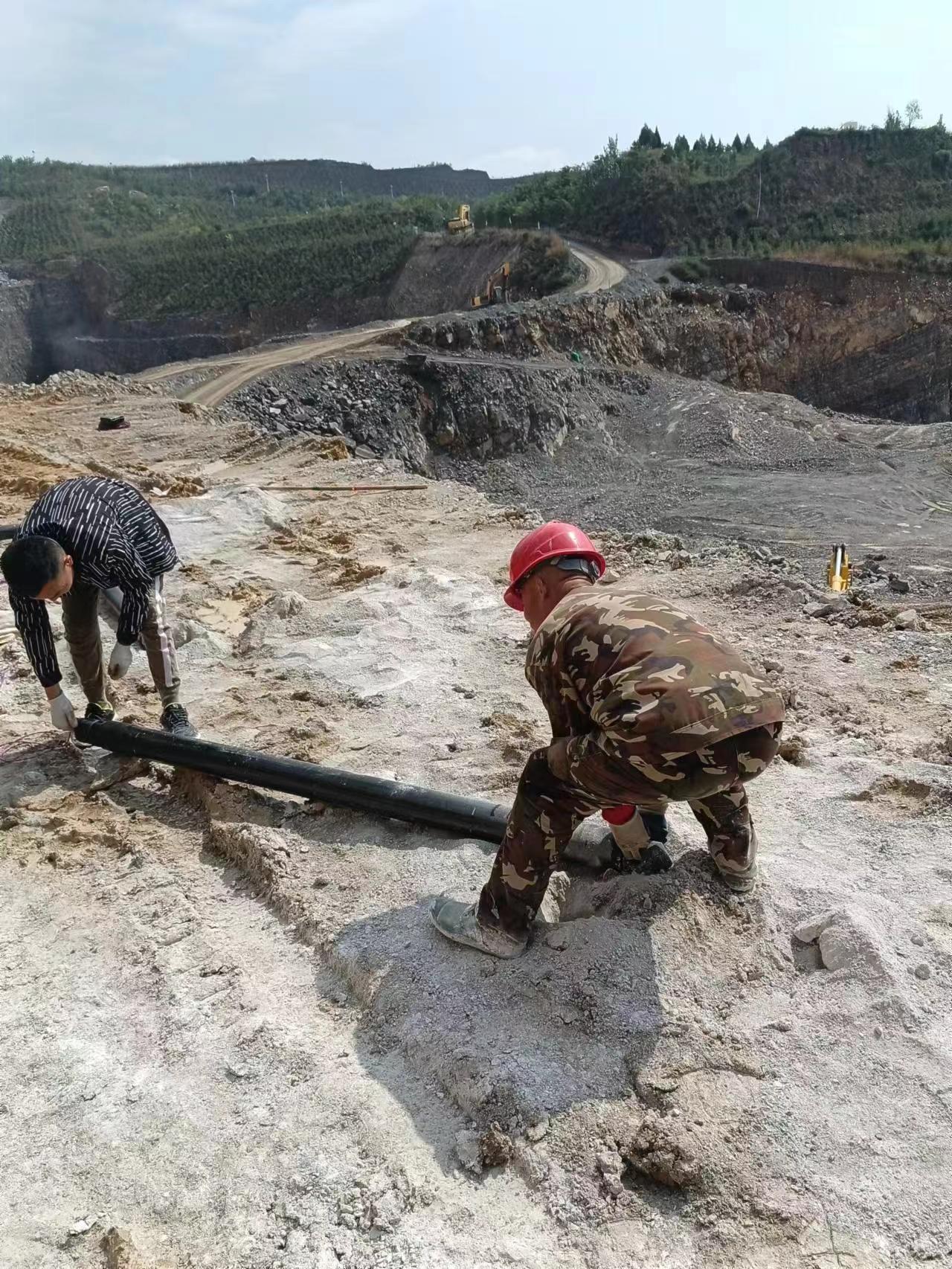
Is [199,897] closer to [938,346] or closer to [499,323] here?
[499,323]

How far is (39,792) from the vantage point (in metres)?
4.30

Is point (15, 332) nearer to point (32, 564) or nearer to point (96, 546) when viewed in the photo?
point (96, 546)

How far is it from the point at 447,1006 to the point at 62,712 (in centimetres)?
249

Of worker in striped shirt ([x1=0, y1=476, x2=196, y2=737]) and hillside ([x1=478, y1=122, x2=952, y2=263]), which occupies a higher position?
hillside ([x1=478, y1=122, x2=952, y2=263])

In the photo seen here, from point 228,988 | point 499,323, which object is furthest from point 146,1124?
point 499,323

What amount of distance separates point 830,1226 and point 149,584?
367 centimetres

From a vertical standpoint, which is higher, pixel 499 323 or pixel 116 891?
pixel 499 323

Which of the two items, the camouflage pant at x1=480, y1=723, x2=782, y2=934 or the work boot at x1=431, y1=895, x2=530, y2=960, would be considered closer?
the camouflage pant at x1=480, y1=723, x2=782, y2=934

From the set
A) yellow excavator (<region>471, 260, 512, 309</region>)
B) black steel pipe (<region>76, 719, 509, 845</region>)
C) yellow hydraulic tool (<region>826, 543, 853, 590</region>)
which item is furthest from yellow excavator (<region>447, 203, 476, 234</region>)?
black steel pipe (<region>76, 719, 509, 845</region>)

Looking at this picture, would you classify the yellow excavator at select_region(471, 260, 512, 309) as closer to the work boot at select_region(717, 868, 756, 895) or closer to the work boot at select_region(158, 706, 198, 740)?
the work boot at select_region(158, 706, 198, 740)

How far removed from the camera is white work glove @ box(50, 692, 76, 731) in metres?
4.21

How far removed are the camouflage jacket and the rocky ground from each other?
0.85 m

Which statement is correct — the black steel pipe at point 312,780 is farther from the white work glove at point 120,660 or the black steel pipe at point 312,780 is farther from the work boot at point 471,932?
the work boot at point 471,932

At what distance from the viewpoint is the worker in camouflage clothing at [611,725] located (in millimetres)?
2381
